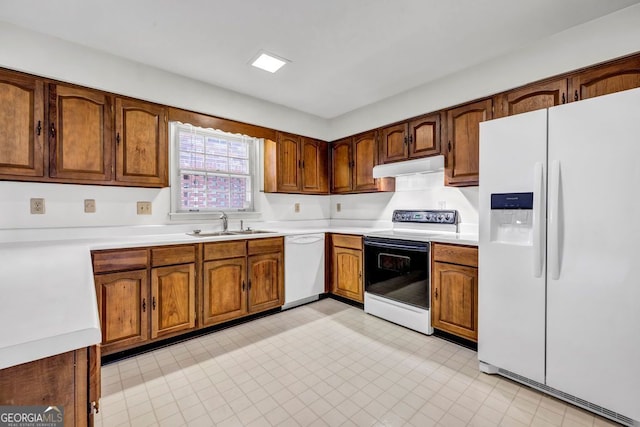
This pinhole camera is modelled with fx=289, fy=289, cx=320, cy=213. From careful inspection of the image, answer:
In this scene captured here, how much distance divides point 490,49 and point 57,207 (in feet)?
12.2

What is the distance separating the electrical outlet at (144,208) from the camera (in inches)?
105

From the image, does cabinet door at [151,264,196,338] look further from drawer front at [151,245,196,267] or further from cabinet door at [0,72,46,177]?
cabinet door at [0,72,46,177]

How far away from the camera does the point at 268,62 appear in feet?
8.45

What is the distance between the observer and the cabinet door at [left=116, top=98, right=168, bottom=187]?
8.07ft

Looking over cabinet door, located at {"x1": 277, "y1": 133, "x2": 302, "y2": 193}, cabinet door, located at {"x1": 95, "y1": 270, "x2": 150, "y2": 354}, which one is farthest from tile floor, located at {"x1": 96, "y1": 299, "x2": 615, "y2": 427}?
cabinet door, located at {"x1": 277, "y1": 133, "x2": 302, "y2": 193}

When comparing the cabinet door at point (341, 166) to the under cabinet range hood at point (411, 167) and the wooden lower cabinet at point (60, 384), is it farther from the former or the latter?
the wooden lower cabinet at point (60, 384)

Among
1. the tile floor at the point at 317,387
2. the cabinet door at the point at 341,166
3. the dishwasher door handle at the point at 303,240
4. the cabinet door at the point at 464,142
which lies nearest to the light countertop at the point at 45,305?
the tile floor at the point at 317,387

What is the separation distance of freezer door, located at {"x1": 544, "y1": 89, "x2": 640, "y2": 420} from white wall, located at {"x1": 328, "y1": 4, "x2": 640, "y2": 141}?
2.58 feet

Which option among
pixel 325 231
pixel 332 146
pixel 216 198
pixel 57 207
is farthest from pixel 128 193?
pixel 332 146

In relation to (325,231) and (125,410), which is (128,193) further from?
(325,231)

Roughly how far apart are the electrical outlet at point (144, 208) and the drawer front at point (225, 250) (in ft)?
2.29

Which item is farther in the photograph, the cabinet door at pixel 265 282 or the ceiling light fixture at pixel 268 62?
the cabinet door at pixel 265 282

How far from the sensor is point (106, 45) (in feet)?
7.54

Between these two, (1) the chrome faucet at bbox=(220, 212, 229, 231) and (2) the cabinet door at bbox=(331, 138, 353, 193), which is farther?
(2) the cabinet door at bbox=(331, 138, 353, 193)
